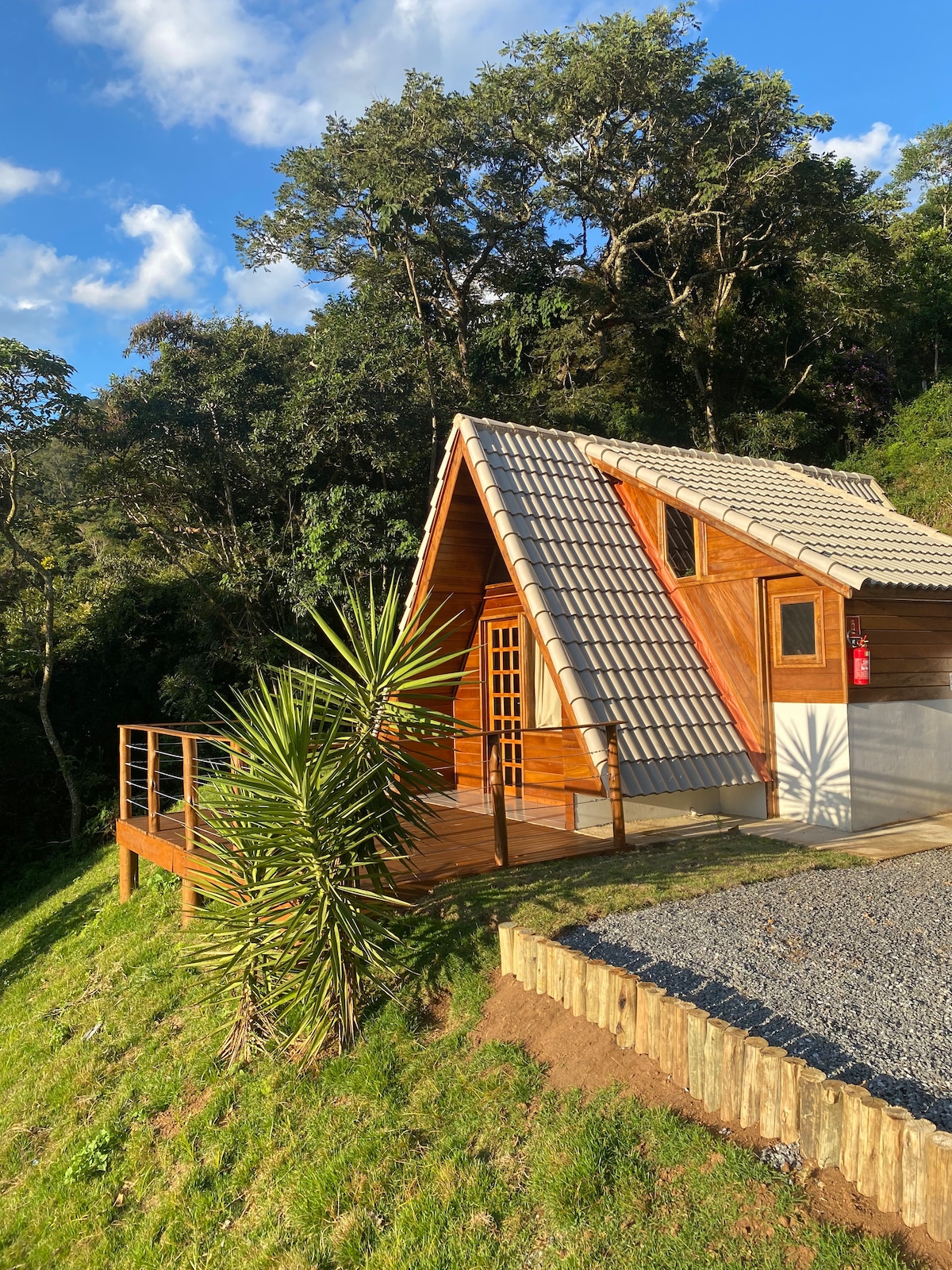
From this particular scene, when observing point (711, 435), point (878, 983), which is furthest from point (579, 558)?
point (711, 435)

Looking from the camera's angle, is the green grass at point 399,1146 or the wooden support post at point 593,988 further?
the wooden support post at point 593,988

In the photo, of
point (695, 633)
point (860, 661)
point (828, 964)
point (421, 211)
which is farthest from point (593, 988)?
point (421, 211)

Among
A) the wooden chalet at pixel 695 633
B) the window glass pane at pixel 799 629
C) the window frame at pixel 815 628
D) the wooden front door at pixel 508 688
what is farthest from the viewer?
the wooden front door at pixel 508 688

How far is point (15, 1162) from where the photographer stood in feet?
21.5

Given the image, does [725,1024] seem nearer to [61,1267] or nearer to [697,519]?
[61,1267]

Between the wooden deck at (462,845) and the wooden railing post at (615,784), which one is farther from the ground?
the wooden railing post at (615,784)

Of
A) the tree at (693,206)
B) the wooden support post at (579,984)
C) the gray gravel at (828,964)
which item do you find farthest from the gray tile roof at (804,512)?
the tree at (693,206)

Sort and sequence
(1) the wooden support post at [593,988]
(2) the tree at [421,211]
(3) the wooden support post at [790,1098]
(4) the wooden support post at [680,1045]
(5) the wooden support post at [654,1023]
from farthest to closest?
(2) the tree at [421,211], (1) the wooden support post at [593,988], (5) the wooden support post at [654,1023], (4) the wooden support post at [680,1045], (3) the wooden support post at [790,1098]

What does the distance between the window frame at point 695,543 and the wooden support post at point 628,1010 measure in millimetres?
6143

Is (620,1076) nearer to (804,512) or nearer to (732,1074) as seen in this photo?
(732,1074)

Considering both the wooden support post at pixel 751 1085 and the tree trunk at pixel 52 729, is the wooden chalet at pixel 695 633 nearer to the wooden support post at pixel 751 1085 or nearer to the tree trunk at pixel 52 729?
the wooden support post at pixel 751 1085

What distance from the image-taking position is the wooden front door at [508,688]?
35.4ft

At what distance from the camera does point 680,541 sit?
394 inches

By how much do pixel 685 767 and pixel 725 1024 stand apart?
14.8ft
